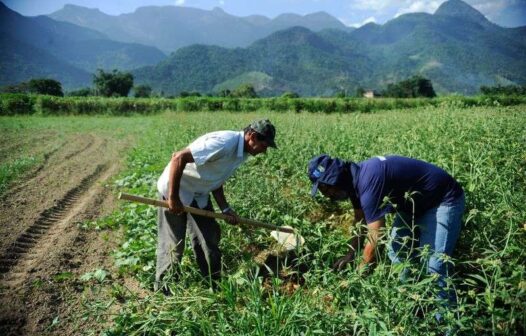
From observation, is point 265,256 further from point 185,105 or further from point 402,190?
point 185,105

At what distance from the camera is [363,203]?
9.22ft

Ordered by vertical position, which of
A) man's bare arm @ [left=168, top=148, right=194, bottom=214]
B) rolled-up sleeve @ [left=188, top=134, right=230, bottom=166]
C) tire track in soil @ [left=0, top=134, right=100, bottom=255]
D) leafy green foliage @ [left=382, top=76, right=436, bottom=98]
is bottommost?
tire track in soil @ [left=0, top=134, right=100, bottom=255]

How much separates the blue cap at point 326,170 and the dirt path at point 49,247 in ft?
6.90

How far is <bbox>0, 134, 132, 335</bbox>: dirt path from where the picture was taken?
11.3ft

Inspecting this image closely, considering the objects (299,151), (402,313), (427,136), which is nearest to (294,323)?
(402,313)

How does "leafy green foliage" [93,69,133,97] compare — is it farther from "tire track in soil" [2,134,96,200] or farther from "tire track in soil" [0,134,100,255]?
"tire track in soil" [0,134,100,255]

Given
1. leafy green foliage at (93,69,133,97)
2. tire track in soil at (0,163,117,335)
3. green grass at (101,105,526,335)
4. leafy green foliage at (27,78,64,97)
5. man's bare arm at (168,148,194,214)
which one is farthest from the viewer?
leafy green foliage at (93,69,133,97)

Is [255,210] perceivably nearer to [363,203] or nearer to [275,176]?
[275,176]

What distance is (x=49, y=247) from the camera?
15.6ft

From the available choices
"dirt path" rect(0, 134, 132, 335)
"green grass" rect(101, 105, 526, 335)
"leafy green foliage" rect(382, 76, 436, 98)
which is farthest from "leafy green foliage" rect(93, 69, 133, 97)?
"green grass" rect(101, 105, 526, 335)

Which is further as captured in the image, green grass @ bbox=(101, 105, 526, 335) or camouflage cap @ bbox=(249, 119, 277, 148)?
camouflage cap @ bbox=(249, 119, 277, 148)

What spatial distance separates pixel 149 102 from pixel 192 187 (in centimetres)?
3197

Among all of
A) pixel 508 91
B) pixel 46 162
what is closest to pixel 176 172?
pixel 46 162

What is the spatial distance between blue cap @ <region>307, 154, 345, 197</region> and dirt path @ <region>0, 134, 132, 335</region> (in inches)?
82.8
